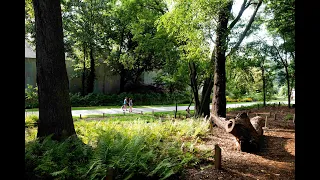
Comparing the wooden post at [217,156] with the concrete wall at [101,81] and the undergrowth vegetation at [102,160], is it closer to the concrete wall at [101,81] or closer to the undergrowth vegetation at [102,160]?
the undergrowth vegetation at [102,160]

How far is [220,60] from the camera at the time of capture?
13.0 meters

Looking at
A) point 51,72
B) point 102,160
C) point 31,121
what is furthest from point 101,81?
point 102,160

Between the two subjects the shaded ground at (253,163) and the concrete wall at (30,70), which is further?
the concrete wall at (30,70)

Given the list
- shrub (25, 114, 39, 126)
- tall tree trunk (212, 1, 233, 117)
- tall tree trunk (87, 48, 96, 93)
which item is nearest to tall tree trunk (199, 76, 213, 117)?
tall tree trunk (212, 1, 233, 117)

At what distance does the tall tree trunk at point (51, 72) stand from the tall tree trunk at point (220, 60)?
7.30 meters

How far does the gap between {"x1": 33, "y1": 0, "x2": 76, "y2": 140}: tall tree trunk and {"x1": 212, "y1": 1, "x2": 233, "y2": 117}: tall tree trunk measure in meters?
7.30

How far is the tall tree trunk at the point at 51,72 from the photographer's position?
762cm

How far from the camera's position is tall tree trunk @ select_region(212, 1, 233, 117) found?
1211 cm

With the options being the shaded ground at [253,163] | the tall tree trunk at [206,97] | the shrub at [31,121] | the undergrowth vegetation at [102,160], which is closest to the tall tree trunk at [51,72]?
the undergrowth vegetation at [102,160]

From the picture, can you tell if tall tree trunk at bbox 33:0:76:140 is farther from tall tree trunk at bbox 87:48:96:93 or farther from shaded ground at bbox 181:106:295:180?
tall tree trunk at bbox 87:48:96:93

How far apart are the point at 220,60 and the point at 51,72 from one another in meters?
8.33

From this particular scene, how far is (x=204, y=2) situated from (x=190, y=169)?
7.86 metres

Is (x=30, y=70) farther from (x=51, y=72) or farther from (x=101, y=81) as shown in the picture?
(x=51, y=72)
